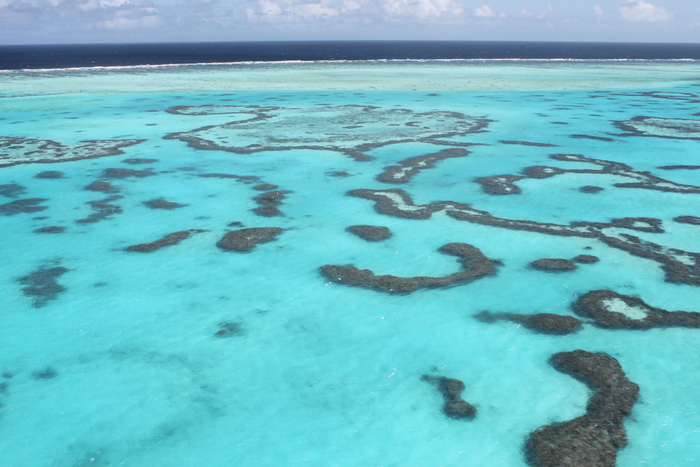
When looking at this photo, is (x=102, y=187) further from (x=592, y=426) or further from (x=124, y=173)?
(x=592, y=426)

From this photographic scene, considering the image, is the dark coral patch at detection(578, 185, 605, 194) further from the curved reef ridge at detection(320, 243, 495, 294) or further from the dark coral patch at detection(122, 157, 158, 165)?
the dark coral patch at detection(122, 157, 158, 165)

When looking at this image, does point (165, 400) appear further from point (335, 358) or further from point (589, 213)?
point (589, 213)

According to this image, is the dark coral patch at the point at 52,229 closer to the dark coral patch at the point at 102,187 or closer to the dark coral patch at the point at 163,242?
the dark coral patch at the point at 163,242

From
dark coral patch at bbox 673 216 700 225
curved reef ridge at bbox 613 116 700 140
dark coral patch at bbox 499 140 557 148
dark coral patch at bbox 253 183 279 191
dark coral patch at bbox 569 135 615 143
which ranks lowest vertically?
dark coral patch at bbox 673 216 700 225

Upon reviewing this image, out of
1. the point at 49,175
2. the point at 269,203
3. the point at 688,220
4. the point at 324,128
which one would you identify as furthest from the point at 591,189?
the point at 49,175

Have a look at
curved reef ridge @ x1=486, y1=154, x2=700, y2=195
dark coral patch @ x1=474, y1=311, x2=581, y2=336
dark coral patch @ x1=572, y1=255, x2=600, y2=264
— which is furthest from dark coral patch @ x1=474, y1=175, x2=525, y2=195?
dark coral patch @ x1=474, y1=311, x2=581, y2=336

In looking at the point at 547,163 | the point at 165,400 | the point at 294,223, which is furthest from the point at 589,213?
the point at 165,400
